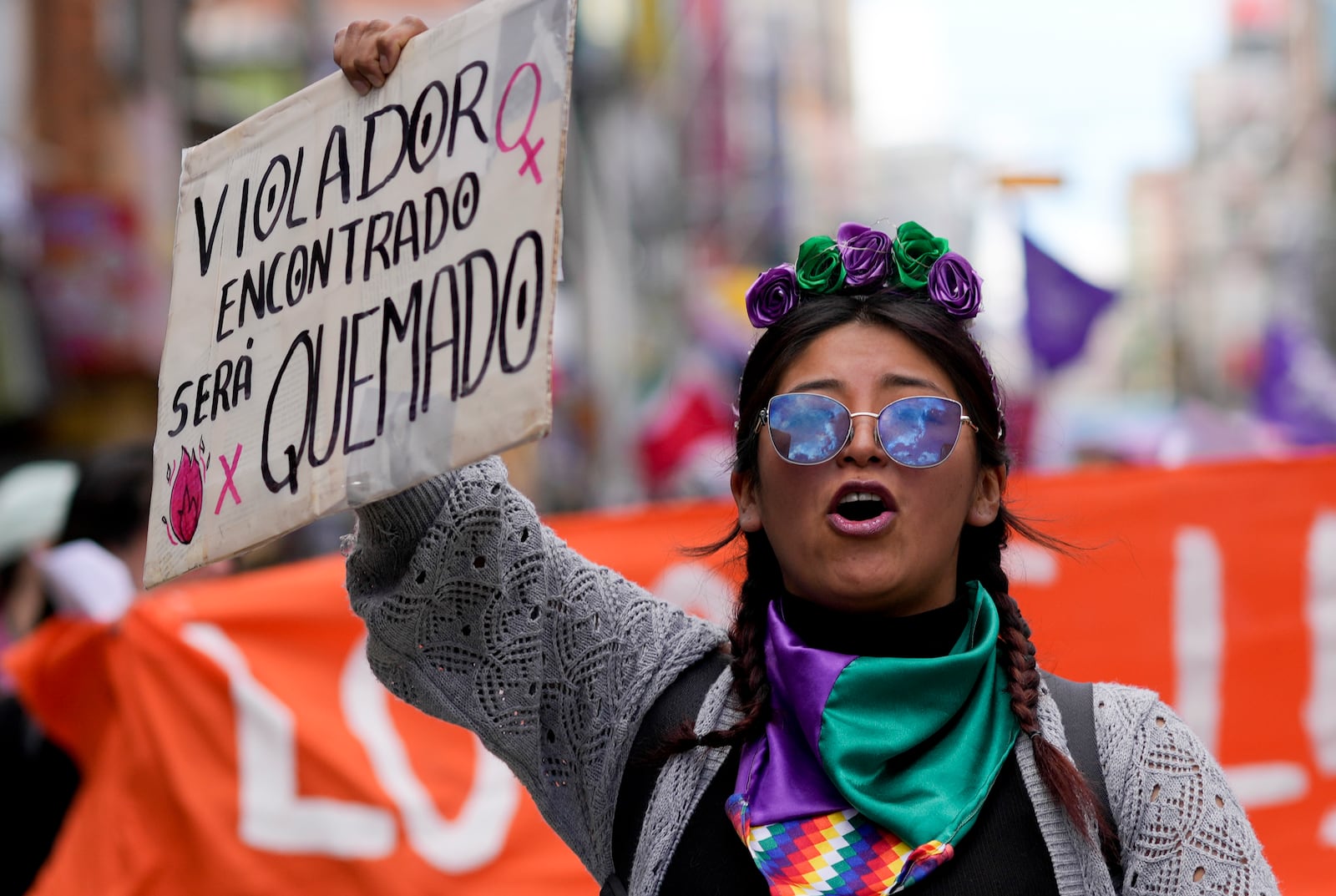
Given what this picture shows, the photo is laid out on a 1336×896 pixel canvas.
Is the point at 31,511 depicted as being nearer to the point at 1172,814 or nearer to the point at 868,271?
the point at 868,271

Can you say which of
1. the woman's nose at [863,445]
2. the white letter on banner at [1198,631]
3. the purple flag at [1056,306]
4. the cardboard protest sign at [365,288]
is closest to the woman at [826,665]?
the woman's nose at [863,445]

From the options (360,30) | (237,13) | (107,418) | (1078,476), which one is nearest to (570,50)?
(360,30)

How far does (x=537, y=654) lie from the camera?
6.40ft

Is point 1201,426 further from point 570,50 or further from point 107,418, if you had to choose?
point 107,418

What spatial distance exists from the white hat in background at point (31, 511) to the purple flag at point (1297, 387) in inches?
216

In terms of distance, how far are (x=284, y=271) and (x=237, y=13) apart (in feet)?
53.8

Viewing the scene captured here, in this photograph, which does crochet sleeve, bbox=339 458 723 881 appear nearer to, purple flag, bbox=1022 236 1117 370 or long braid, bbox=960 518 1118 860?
long braid, bbox=960 518 1118 860

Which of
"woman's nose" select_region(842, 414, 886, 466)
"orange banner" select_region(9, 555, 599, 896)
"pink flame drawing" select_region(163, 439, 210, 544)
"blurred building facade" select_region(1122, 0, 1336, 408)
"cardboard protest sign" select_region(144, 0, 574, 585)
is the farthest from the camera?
"blurred building facade" select_region(1122, 0, 1336, 408)

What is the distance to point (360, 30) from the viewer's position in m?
1.97

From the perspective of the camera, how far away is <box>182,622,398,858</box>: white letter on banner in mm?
3400

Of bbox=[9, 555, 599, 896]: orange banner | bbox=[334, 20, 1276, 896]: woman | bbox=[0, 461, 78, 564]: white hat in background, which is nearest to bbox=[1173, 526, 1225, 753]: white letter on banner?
bbox=[9, 555, 599, 896]: orange banner

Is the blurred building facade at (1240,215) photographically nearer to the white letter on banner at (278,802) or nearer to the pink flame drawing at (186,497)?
the white letter on banner at (278,802)

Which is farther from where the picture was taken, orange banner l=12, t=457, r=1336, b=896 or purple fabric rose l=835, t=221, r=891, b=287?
orange banner l=12, t=457, r=1336, b=896

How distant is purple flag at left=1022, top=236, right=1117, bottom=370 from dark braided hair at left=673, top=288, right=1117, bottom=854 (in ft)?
17.7
